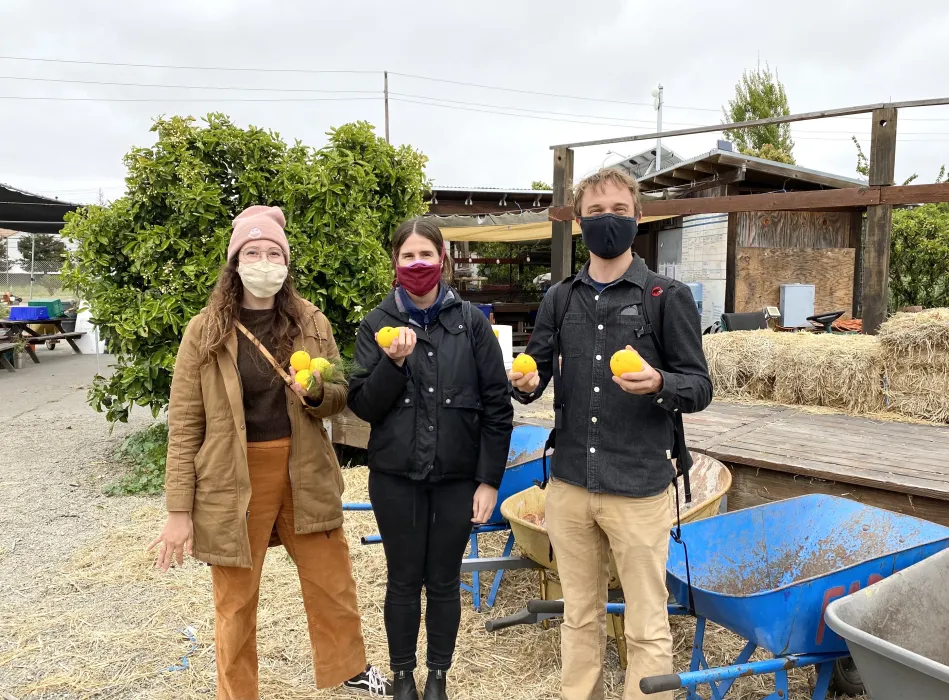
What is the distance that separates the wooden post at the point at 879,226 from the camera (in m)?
6.05

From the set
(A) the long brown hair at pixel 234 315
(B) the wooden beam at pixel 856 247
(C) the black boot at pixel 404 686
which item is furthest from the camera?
(B) the wooden beam at pixel 856 247

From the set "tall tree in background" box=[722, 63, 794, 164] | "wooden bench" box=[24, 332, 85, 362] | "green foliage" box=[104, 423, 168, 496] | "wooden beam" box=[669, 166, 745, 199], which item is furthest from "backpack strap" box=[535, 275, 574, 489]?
"tall tree in background" box=[722, 63, 794, 164]

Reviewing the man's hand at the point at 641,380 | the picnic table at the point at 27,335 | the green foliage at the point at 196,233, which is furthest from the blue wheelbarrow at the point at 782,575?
the picnic table at the point at 27,335

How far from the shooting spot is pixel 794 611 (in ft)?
7.57

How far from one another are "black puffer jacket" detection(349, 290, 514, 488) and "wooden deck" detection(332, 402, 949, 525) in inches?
83.2

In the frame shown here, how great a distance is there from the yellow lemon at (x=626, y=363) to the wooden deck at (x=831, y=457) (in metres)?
2.29

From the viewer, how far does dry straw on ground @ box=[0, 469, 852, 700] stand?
3018mm

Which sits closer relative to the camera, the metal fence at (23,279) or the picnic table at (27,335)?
the picnic table at (27,335)

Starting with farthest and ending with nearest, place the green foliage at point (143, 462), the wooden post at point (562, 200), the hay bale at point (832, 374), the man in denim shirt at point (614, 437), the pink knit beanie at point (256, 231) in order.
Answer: the wooden post at point (562, 200)
the green foliage at point (143, 462)
the hay bale at point (832, 374)
the pink knit beanie at point (256, 231)
the man in denim shirt at point (614, 437)

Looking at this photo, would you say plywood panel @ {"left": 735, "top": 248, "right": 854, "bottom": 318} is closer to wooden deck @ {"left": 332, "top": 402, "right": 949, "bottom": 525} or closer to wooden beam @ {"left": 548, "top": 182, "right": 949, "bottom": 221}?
wooden beam @ {"left": 548, "top": 182, "right": 949, "bottom": 221}

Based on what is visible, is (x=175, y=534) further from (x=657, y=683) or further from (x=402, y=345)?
(x=657, y=683)

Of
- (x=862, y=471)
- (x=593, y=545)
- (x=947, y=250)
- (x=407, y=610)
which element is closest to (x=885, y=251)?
(x=862, y=471)

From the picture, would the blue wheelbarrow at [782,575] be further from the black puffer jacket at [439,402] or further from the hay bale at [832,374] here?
the hay bale at [832,374]

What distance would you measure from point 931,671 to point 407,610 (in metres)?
1.67
